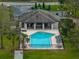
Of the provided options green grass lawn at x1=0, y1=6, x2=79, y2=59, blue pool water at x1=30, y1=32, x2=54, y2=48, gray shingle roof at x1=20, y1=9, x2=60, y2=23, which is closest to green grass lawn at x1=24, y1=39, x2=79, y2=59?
green grass lawn at x1=0, y1=6, x2=79, y2=59

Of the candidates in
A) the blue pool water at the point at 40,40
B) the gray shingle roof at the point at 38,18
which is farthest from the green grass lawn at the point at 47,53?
the gray shingle roof at the point at 38,18

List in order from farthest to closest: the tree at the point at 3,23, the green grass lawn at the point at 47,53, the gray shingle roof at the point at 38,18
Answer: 1. the gray shingle roof at the point at 38,18
2. the tree at the point at 3,23
3. the green grass lawn at the point at 47,53

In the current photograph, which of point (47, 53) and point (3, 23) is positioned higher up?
point (3, 23)

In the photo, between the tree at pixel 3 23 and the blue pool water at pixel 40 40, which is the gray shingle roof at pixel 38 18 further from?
the tree at pixel 3 23

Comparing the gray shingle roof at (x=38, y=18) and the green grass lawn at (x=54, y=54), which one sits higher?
the gray shingle roof at (x=38, y=18)

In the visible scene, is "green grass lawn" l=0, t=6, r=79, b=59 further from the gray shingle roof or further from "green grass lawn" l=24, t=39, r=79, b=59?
the gray shingle roof

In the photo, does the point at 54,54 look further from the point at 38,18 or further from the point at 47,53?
the point at 38,18

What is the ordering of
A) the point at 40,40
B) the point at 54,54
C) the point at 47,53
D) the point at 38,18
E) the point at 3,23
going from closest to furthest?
1. the point at 54,54
2. the point at 47,53
3. the point at 3,23
4. the point at 40,40
5. the point at 38,18

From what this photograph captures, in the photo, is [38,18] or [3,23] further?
[38,18]

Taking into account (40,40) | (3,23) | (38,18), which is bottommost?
(40,40)

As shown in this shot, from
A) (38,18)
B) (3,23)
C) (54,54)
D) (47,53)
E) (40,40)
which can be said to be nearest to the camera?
(54,54)

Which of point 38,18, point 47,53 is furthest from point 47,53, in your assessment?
point 38,18
